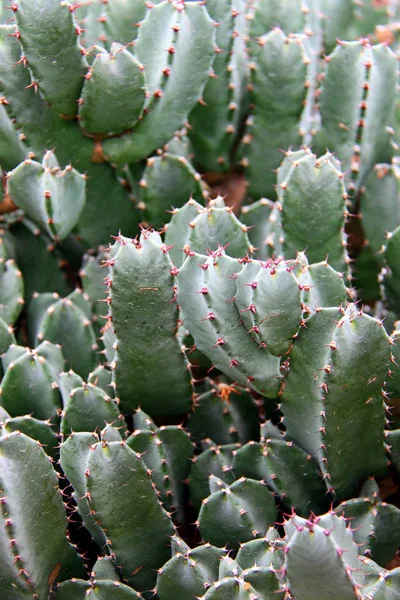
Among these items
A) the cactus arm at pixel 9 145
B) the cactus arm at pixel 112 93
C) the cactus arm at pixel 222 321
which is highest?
the cactus arm at pixel 112 93

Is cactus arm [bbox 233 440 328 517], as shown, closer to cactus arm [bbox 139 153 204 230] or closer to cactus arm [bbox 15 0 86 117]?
cactus arm [bbox 139 153 204 230]

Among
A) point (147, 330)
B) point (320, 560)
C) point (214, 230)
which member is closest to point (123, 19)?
point (214, 230)

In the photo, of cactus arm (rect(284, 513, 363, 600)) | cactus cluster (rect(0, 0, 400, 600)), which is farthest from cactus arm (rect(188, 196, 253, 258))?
cactus arm (rect(284, 513, 363, 600))

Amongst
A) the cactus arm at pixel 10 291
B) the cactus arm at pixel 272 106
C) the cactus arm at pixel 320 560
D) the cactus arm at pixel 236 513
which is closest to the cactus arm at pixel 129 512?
the cactus arm at pixel 236 513

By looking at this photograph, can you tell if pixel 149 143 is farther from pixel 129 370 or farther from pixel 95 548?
pixel 95 548

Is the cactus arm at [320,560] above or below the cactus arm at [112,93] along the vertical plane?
below

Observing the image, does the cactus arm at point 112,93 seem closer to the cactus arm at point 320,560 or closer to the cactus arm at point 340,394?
the cactus arm at point 340,394

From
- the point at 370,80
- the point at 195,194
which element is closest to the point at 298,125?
the point at 370,80

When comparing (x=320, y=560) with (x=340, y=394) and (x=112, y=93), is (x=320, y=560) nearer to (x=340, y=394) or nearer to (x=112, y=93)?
(x=340, y=394)
